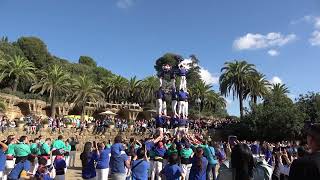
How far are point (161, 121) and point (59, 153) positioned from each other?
1034cm

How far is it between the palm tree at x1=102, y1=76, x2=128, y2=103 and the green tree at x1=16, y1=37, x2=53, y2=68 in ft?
40.3

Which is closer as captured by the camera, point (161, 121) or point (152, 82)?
point (161, 121)

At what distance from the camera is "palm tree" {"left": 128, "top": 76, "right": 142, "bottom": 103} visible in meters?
61.3

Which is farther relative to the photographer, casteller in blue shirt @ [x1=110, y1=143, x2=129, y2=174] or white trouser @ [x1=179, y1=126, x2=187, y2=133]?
white trouser @ [x1=179, y1=126, x2=187, y2=133]

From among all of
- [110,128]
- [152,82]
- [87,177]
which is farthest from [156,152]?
[152,82]

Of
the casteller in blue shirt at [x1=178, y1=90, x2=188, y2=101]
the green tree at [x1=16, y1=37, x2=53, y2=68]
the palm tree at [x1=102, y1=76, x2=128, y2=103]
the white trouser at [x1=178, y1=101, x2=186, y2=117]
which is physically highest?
the green tree at [x1=16, y1=37, x2=53, y2=68]

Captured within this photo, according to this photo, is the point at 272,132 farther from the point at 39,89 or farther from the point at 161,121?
the point at 39,89

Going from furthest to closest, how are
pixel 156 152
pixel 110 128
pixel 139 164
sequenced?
pixel 110 128 → pixel 156 152 → pixel 139 164

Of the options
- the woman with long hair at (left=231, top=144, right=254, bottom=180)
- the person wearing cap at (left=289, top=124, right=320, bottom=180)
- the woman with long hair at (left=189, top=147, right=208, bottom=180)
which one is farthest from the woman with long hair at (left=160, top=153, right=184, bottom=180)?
the person wearing cap at (left=289, top=124, right=320, bottom=180)

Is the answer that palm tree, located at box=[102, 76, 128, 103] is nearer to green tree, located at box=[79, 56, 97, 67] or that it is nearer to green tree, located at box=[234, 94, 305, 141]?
green tree, located at box=[234, 94, 305, 141]

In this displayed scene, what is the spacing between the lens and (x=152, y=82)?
198 ft

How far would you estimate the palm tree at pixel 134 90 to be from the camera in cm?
6134

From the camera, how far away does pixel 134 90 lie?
61812mm

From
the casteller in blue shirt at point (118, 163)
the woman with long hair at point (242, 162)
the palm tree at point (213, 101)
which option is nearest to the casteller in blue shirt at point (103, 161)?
the casteller in blue shirt at point (118, 163)
